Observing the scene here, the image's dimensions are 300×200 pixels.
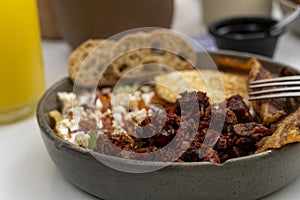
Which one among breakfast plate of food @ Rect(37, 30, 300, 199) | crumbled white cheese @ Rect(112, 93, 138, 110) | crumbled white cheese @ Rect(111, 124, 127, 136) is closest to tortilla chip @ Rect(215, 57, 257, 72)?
breakfast plate of food @ Rect(37, 30, 300, 199)

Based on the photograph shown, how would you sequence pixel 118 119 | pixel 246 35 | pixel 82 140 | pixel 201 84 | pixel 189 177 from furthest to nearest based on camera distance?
pixel 246 35 → pixel 201 84 → pixel 118 119 → pixel 82 140 → pixel 189 177

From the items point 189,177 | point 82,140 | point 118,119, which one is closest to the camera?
point 189,177

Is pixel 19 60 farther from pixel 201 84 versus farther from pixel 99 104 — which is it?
pixel 201 84

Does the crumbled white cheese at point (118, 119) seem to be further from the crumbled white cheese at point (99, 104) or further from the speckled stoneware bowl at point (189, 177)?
the speckled stoneware bowl at point (189, 177)

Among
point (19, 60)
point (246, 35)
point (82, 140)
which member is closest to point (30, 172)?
point (82, 140)

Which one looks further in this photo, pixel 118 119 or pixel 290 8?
pixel 290 8

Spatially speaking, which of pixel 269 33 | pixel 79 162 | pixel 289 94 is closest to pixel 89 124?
pixel 79 162

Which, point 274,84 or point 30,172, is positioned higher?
point 274,84
